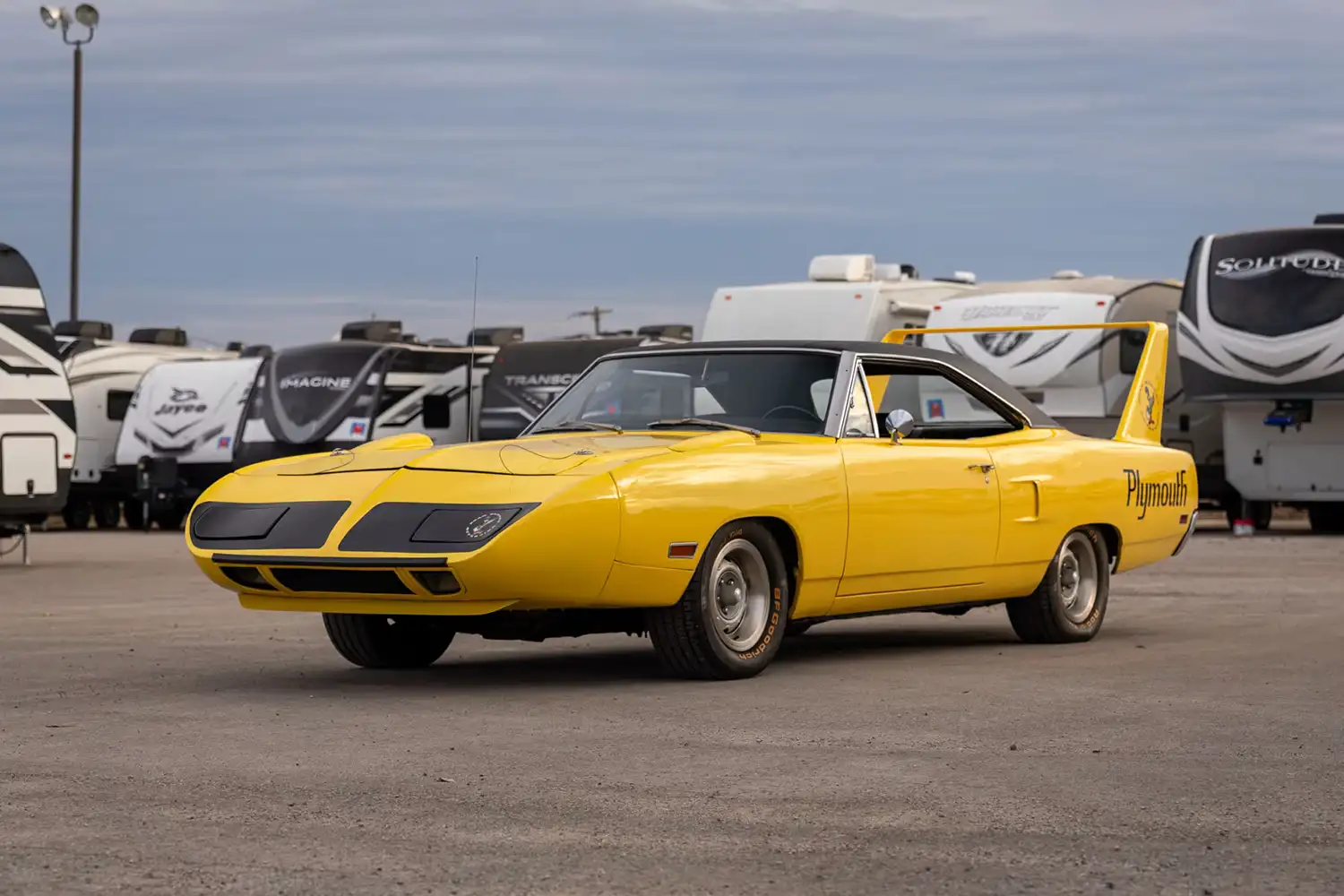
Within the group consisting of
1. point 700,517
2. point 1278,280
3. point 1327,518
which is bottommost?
point 1327,518

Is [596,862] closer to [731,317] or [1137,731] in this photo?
[1137,731]

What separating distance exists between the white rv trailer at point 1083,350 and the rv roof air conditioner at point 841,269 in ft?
5.74

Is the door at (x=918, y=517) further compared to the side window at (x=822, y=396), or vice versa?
the side window at (x=822, y=396)

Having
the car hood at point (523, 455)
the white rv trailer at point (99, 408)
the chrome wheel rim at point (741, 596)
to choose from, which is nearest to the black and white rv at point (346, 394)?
the white rv trailer at point (99, 408)

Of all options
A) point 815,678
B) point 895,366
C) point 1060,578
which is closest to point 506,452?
point 815,678

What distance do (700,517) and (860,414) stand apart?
1.52 m

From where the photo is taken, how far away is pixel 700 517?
883 centimetres

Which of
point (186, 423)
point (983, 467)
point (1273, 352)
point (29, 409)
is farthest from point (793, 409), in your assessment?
point (186, 423)

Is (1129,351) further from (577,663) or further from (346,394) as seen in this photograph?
(577,663)

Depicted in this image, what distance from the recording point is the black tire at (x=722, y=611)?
8898 millimetres

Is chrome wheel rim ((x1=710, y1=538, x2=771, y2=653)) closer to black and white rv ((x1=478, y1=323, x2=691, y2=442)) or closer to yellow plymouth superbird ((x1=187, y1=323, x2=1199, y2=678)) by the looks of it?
yellow plymouth superbird ((x1=187, y1=323, x2=1199, y2=678))

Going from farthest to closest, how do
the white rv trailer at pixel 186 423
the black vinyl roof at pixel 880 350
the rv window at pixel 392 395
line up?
the white rv trailer at pixel 186 423
the rv window at pixel 392 395
the black vinyl roof at pixel 880 350

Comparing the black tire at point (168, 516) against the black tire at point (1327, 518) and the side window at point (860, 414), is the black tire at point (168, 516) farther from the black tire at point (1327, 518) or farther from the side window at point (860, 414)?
the side window at point (860, 414)

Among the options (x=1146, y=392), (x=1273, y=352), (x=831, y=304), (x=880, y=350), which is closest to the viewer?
(x=880, y=350)
